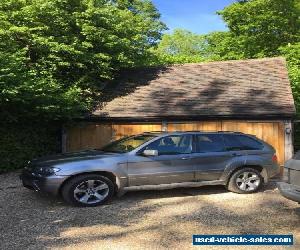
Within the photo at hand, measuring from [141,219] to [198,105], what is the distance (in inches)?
318

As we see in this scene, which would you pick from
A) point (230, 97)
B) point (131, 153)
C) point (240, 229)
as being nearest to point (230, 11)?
point (230, 97)

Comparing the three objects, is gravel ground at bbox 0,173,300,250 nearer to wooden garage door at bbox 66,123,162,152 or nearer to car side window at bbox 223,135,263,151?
car side window at bbox 223,135,263,151

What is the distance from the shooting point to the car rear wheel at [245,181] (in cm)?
1000

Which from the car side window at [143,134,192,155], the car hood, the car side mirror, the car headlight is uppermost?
the car side window at [143,134,192,155]

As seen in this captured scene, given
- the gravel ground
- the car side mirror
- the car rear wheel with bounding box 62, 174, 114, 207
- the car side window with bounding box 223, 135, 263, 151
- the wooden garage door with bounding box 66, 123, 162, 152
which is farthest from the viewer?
the wooden garage door with bounding box 66, 123, 162, 152

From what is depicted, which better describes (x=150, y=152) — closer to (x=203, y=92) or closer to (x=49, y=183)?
(x=49, y=183)

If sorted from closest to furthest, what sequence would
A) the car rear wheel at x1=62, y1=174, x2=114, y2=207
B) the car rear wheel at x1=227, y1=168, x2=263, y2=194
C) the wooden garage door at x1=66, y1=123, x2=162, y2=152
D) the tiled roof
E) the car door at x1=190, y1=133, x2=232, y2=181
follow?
the car rear wheel at x1=62, y1=174, x2=114, y2=207 → the car door at x1=190, y1=133, x2=232, y2=181 → the car rear wheel at x1=227, y1=168, x2=263, y2=194 → the tiled roof → the wooden garage door at x1=66, y1=123, x2=162, y2=152

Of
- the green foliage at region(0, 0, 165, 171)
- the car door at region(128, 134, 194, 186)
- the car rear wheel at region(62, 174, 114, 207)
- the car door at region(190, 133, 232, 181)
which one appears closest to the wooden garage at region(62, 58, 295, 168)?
the green foliage at region(0, 0, 165, 171)

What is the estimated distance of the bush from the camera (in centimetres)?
1323

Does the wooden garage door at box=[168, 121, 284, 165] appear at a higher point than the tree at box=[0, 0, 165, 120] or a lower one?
lower

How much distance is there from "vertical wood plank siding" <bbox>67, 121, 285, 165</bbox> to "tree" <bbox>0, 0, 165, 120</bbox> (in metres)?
1.00

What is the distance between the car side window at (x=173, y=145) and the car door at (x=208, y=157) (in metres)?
0.20

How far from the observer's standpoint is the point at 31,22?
607 inches

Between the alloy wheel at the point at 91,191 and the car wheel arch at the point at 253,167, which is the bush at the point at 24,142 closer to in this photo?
the alloy wheel at the point at 91,191
